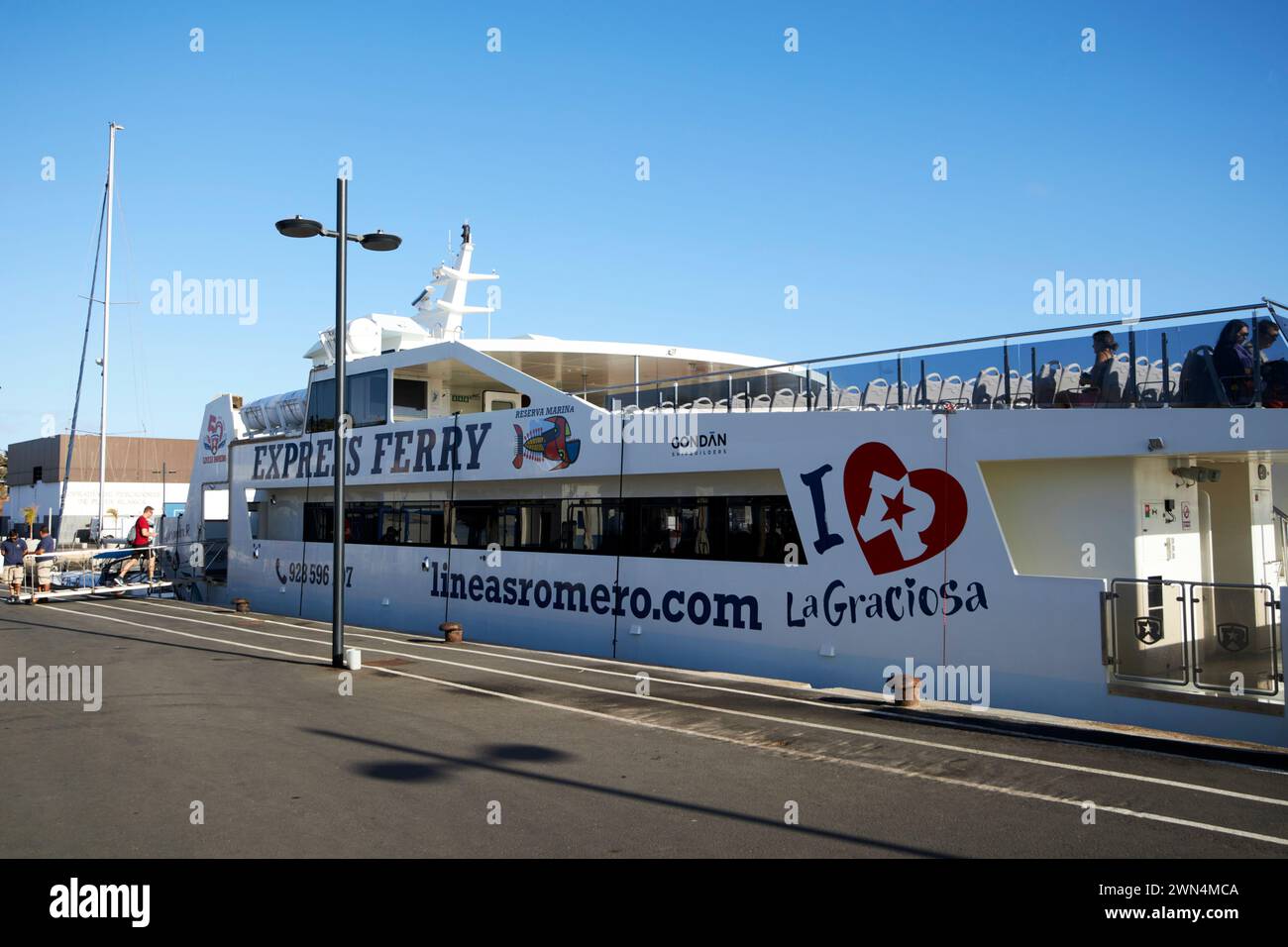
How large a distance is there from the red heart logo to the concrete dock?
186cm

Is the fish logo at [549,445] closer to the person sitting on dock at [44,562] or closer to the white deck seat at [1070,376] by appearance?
the white deck seat at [1070,376]


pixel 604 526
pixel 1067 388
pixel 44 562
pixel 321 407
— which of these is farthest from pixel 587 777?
pixel 44 562

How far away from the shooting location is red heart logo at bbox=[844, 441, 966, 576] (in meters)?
10.6

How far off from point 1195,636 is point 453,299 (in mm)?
17470

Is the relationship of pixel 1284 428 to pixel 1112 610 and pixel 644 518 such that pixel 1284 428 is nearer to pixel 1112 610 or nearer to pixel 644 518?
pixel 1112 610

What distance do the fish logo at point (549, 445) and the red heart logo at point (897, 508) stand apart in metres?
4.97

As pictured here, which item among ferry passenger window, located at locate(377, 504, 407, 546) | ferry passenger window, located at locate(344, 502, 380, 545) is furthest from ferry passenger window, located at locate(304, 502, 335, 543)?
ferry passenger window, located at locate(377, 504, 407, 546)

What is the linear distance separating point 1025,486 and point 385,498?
12.9 meters

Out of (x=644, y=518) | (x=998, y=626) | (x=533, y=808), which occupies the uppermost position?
(x=644, y=518)

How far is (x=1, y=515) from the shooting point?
230 ft

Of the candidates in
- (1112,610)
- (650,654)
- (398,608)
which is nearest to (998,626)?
(1112,610)

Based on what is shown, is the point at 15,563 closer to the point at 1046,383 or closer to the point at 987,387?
the point at 987,387

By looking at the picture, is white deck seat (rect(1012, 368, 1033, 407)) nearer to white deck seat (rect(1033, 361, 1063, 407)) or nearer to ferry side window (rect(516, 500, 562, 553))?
white deck seat (rect(1033, 361, 1063, 407))
